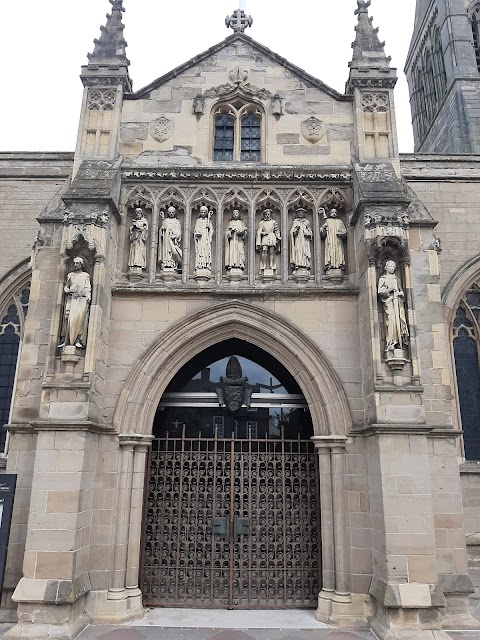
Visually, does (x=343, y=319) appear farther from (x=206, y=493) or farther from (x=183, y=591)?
(x=183, y=591)

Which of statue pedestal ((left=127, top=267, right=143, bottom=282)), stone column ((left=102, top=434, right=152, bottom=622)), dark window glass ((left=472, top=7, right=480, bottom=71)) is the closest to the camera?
stone column ((left=102, top=434, right=152, bottom=622))

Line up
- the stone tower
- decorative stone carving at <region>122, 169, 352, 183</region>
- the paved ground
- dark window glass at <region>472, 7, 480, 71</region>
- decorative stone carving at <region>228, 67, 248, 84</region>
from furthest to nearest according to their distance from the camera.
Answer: dark window glass at <region>472, 7, 480, 71</region> → the stone tower → decorative stone carving at <region>228, 67, 248, 84</region> → decorative stone carving at <region>122, 169, 352, 183</region> → the paved ground

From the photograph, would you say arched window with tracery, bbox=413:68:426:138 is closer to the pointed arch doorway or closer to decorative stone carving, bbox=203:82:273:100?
decorative stone carving, bbox=203:82:273:100

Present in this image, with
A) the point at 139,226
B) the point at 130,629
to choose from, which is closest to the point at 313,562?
the point at 130,629

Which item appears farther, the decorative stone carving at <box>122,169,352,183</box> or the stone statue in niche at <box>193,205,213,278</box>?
the decorative stone carving at <box>122,169,352,183</box>

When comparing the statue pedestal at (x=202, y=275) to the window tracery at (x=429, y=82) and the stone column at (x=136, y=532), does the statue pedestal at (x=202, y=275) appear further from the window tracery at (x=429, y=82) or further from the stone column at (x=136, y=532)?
the window tracery at (x=429, y=82)

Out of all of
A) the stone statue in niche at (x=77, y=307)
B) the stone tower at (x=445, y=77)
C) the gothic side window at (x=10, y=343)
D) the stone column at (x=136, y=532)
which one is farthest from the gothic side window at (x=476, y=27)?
the stone column at (x=136, y=532)

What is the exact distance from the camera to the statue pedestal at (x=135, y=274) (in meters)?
9.44

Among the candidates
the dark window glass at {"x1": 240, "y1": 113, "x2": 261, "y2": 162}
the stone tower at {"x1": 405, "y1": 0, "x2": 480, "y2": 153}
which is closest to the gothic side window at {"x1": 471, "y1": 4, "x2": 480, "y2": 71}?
the stone tower at {"x1": 405, "y1": 0, "x2": 480, "y2": 153}

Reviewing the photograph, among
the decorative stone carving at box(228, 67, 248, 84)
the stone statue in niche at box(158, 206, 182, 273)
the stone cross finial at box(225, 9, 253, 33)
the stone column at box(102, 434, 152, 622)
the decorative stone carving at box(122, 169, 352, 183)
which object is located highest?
the stone cross finial at box(225, 9, 253, 33)

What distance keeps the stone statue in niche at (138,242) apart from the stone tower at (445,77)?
14.0 metres

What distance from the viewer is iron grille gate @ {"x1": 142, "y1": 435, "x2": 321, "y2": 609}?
28.4 ft

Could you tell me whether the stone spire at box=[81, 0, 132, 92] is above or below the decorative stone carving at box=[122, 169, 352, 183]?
above

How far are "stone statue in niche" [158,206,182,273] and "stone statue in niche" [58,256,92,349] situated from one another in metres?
1.50
